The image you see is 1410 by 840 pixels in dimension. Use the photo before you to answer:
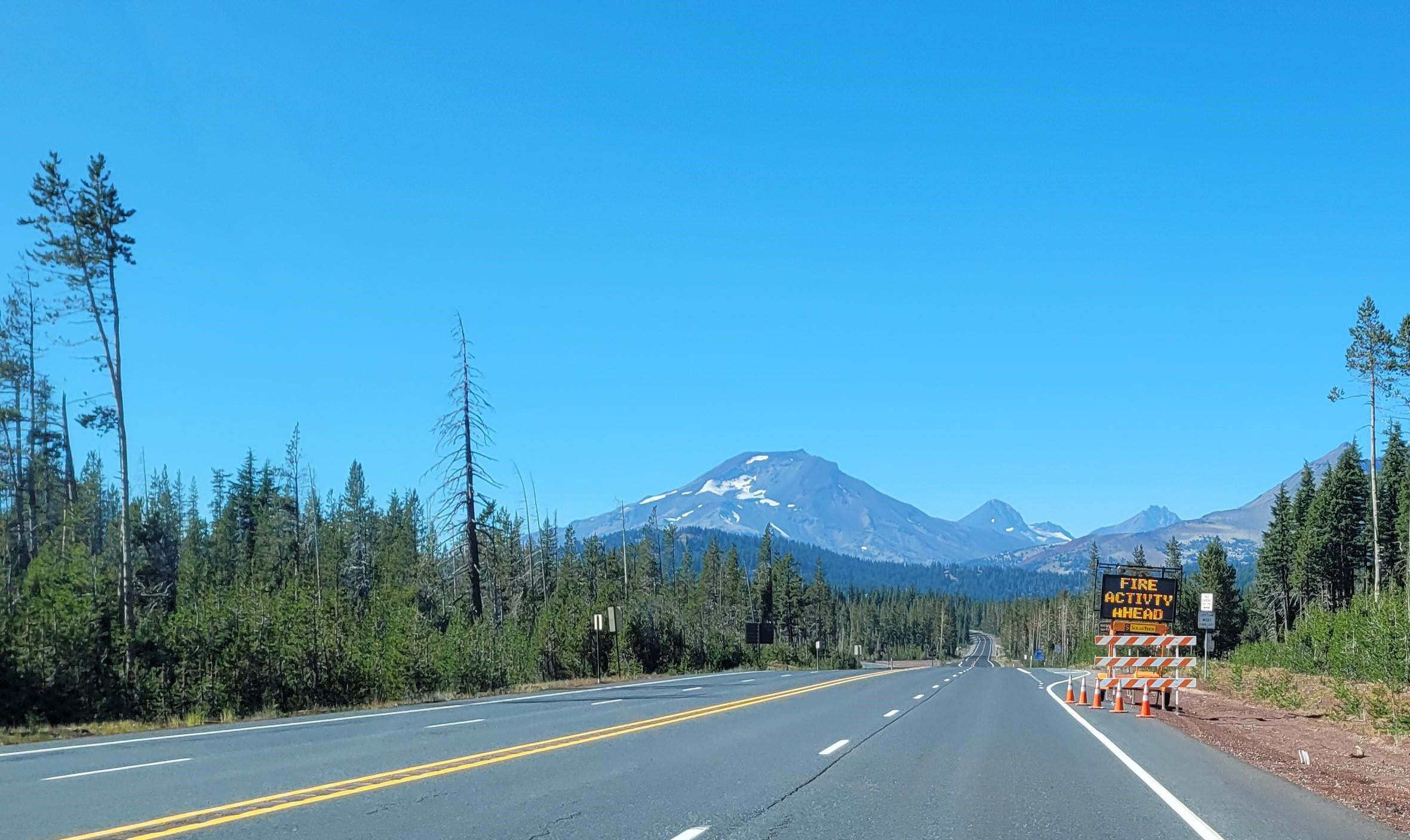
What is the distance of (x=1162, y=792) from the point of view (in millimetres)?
11125

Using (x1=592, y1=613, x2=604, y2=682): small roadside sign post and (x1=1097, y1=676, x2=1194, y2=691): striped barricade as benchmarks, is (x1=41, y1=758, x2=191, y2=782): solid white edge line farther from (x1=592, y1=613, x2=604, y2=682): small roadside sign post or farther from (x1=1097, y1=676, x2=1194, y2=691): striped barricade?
(x1=592, y1=613, x2=604, y2=682): small roadside sign post

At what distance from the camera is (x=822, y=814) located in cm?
917

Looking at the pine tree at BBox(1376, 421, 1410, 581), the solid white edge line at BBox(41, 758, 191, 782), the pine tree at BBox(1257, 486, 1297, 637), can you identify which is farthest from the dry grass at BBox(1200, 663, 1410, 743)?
the pine tree at BBox(1257, 486, 1297, 637)

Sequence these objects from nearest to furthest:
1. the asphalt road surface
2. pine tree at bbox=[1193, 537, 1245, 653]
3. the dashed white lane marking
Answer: the asphalt road surface
the dashed white lane marking
pine tree at bbox=[1193, 537, 1245, 653]

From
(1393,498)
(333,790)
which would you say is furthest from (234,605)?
(1393,498)

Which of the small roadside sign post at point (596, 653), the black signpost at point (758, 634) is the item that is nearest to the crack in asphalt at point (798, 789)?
the small roadside sign post at point (596, 653)

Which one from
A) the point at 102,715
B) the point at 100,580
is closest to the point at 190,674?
the point at 102,715

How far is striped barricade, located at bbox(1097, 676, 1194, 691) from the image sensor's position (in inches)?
969

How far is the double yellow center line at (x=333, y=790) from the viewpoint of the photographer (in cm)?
792

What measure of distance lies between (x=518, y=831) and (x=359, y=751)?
22.1ft

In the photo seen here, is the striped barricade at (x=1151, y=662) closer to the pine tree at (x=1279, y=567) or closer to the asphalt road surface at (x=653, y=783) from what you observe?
the asphalt road surface at (x=653, y=783)

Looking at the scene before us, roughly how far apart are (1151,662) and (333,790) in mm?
21511

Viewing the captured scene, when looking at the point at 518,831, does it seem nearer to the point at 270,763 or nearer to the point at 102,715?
the point at 270,763

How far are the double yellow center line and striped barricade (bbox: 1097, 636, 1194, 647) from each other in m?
15.8
